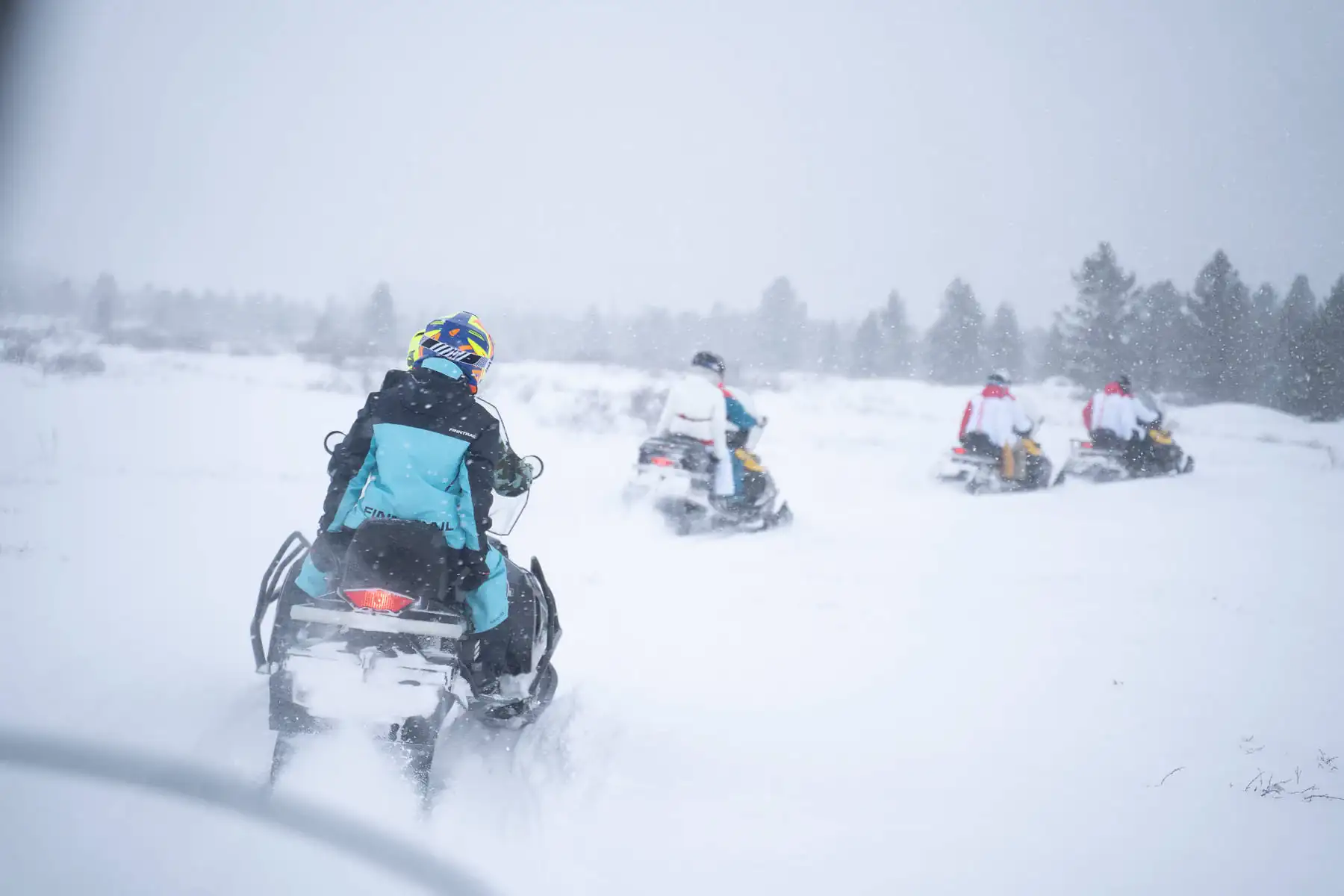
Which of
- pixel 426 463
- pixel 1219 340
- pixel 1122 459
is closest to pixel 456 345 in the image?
pixel 426 463

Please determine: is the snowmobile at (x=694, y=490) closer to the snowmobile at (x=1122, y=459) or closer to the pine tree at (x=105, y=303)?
the snowmobile at (x=1122, y=459)

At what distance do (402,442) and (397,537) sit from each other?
38 centimetres

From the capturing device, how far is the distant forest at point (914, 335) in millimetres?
33562

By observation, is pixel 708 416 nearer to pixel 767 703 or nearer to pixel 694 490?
pixel 694 490

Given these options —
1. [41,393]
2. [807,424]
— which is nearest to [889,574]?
[41,393]

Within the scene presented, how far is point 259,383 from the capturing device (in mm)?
19359

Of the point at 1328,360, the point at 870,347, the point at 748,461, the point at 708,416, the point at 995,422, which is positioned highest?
the point at 870,347

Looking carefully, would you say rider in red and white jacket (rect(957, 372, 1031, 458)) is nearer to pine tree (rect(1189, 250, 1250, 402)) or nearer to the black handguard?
the black handguard

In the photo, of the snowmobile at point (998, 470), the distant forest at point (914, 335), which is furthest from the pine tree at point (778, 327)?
the snowmobile at point (998, 470)

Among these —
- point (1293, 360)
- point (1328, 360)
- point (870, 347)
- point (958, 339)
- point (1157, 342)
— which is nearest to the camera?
point (1328, 360)

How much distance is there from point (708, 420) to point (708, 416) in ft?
0.14

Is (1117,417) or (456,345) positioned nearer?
(456,345)

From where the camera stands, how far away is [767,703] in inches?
172

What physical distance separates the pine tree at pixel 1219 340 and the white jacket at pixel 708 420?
159 feet
